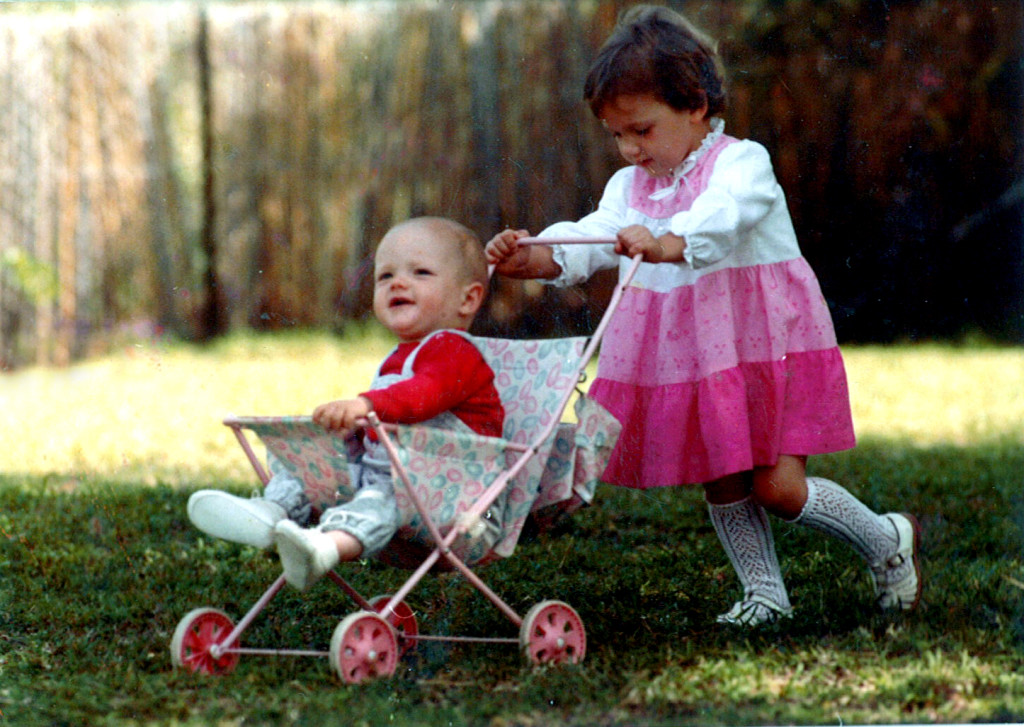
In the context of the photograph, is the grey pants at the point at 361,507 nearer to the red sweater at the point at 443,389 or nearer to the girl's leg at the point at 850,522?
the red sweater at the point at 443,389

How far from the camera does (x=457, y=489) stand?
8.36ft

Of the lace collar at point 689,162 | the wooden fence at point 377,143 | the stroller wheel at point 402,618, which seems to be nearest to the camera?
the stroller wheel at point 402,618

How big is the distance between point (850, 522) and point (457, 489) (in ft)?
3.48

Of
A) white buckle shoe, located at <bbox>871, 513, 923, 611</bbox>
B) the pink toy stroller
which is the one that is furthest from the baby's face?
white buckle shoe, located at <bbox>871, 513, 923, 611</bbox>

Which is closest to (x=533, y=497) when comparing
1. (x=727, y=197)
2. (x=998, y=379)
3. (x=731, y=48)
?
(x=727, y=197)

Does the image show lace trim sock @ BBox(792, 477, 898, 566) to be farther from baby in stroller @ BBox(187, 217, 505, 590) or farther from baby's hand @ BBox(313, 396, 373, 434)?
baby's hand @ BBox(313, 396, 373, 434)

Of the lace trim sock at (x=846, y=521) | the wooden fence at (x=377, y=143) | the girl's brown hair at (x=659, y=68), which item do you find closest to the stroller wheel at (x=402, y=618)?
the lace trim sock at (x=846, y=521)

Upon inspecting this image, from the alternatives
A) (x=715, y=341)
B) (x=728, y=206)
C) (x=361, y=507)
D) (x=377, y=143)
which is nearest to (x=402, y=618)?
(x=361, y=507)

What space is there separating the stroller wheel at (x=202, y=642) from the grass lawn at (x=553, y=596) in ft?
0.13

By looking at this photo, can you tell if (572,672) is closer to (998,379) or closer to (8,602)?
(8,602)

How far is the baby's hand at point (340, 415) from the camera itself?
7.84 feet

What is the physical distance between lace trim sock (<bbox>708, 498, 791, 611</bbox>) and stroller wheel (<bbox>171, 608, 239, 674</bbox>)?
49.3 inches

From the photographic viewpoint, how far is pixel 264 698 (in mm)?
2480

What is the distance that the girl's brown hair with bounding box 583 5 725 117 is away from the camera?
291cm
